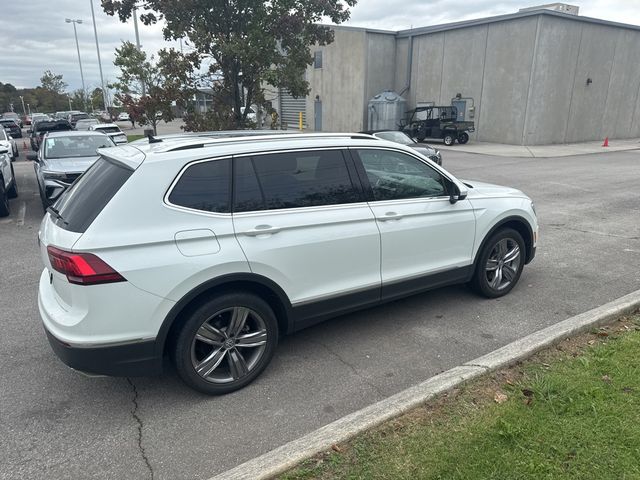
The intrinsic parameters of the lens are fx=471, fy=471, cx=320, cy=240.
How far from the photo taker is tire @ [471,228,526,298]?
4.72 meters

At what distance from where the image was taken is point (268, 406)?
10.5 ft

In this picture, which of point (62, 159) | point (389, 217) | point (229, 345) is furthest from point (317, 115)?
point (229, 345)

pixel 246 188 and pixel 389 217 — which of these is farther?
pixel 389 217

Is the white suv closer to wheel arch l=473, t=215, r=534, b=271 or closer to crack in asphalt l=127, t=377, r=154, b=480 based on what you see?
crack in asphalt l=127, t=377, r=154, b=480

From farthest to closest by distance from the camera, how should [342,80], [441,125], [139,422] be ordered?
[342,80], [441,125], [139,422]

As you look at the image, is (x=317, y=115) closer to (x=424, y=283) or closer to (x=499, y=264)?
(x=499, y=264)

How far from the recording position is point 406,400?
119 inches

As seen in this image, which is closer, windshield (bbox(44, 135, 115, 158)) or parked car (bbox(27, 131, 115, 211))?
parked car (bbox(27, 131, 115, 211))

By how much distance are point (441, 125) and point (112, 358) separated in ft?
79.0

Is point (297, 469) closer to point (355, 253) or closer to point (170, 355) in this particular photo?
point (170, 355)

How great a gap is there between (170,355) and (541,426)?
2.38m

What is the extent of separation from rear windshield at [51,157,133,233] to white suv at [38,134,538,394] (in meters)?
0.01

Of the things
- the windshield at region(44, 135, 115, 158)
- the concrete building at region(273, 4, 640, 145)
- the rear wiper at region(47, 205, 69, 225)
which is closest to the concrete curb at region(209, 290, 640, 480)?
the rear wiper at region(47, 205, 69, 225)

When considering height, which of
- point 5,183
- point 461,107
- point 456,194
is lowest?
point 5,183
